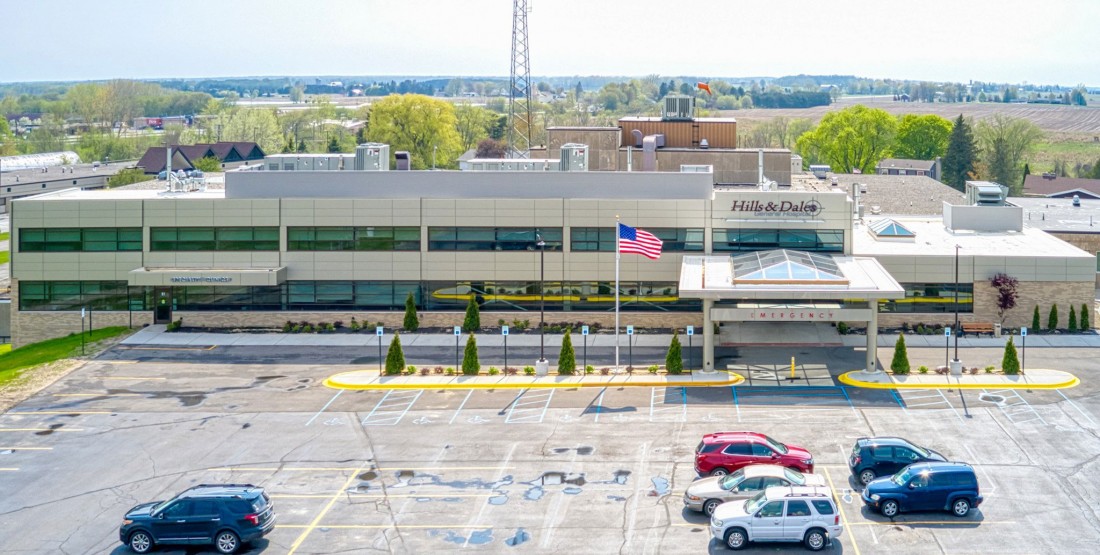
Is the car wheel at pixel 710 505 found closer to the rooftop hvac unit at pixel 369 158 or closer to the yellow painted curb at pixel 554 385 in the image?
the yellow painted curb at pixel 554 385

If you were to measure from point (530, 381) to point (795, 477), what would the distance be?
2017 cm

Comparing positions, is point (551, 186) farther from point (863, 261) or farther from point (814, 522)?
point (814, 522)

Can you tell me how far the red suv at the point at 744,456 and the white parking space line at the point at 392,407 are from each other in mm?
14333

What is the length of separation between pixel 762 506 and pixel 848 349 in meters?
27.7

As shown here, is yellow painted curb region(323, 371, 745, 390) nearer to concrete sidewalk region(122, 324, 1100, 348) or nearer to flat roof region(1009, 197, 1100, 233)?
concrete sidewalk region(122, 324, 1100, 348)

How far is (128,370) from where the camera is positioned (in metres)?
61.7

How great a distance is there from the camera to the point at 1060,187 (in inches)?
5295

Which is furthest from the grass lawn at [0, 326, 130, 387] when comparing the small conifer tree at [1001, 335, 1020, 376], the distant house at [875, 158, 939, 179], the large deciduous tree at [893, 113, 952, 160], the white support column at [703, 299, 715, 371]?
the large deciduous tree at [893, 113, 952, 160]

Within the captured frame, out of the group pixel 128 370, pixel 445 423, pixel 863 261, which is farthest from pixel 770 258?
pixel 128 370

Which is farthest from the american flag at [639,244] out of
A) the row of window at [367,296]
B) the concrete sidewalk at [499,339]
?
the row of window at [367,296]

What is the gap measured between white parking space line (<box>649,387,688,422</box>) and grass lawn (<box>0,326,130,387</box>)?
3049 cm

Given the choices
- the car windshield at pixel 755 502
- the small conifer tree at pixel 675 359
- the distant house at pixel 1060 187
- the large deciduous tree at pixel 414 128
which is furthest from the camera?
the large deciduous tree at pixel 414 128

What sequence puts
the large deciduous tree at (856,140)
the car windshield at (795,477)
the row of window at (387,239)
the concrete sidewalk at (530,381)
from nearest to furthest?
the car windshield at (795,477)
the concrete sidewalk at (530,381)
the row of window at (387,239)
the large deciduous tree at (856,140)

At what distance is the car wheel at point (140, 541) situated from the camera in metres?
37.5
